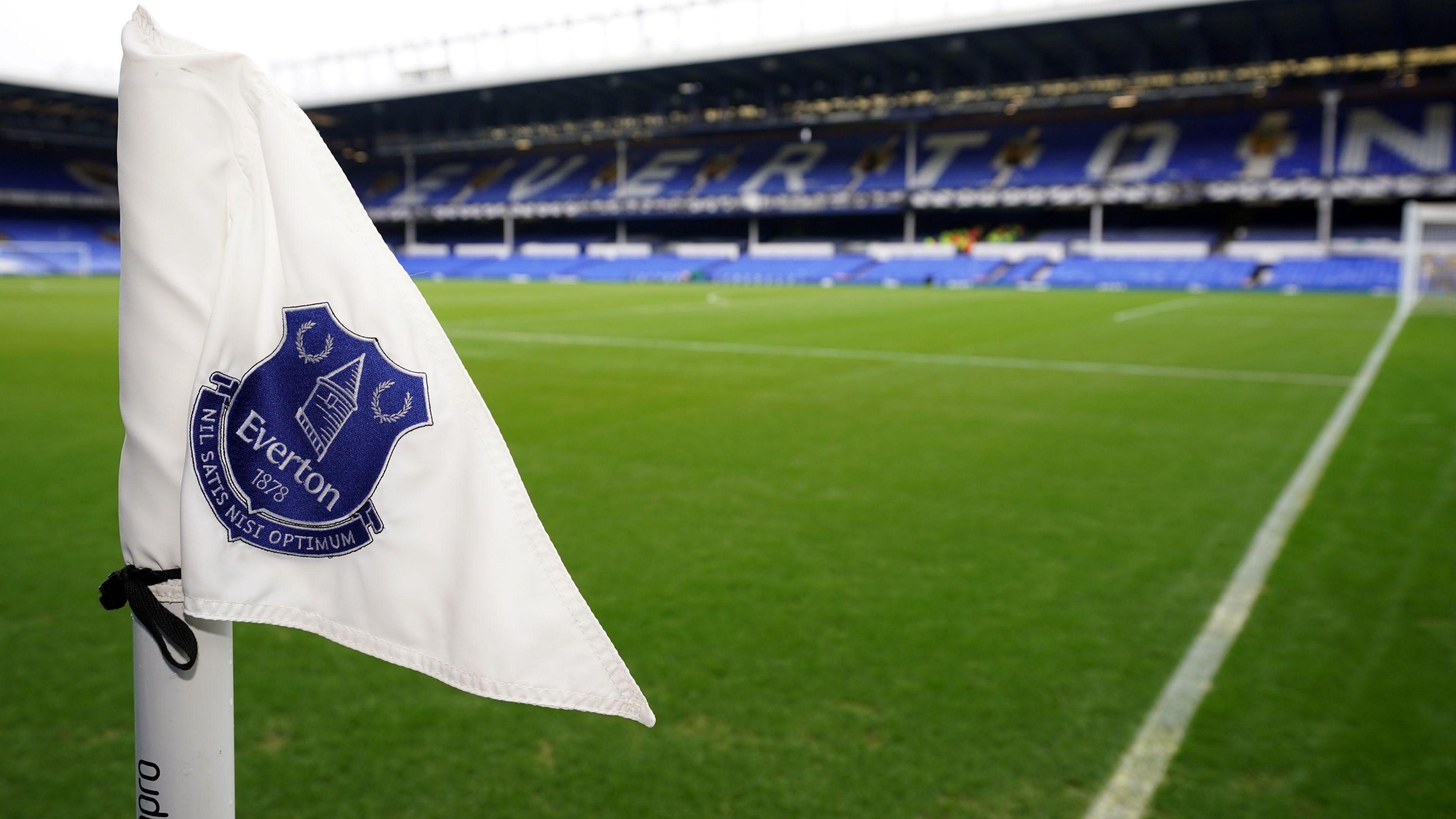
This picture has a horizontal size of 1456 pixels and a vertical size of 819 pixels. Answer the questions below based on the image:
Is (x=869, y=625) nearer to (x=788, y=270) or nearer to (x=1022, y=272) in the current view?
(x=1022, y=272)

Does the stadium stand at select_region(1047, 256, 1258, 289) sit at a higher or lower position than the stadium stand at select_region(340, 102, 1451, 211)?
lower

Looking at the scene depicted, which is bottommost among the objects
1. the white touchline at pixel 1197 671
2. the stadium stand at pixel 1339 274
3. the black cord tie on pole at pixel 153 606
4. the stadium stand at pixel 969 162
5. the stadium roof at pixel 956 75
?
the white touchline at pixel 1197 671

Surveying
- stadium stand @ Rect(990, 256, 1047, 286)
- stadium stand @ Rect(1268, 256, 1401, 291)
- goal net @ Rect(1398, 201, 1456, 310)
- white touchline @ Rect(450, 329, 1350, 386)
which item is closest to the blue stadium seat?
stadium stand @ Rect(990, 256, 1047, 286)

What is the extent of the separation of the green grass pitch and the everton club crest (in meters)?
1.86

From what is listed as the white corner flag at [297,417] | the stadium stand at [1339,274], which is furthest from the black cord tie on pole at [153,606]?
the stadium stand at [1339,274]

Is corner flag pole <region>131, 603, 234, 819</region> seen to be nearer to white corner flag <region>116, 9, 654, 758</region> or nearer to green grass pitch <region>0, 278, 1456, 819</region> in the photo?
white corner flag <region>116, 9, 654, 758</region>

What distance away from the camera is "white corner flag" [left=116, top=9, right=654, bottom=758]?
104cm

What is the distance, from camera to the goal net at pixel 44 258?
146 feet

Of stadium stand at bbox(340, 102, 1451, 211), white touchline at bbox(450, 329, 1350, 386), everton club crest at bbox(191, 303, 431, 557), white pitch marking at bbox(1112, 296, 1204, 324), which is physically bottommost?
white touchline at bbox(450, 329, 1350, 386)

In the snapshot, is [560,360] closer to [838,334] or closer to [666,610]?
[838,334]

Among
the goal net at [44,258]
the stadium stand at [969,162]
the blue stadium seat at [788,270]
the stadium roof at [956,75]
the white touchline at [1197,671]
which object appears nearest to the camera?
the white touchline at [1197,671]

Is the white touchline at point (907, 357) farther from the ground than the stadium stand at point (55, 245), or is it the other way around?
the stadium stand at point (55, 245)

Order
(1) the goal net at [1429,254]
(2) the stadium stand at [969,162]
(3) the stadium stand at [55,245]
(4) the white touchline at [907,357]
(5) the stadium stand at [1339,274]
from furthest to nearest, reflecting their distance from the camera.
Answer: (3) the stadium stand at [55,245]
(2) the stadium stand at [969,162]
(5) the stadium stand at [1339,274]
(1) the goal net at [1429,254]
(4) the white touchline at [907,357]

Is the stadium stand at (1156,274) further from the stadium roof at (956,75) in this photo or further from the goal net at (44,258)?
the goal net at (44,258)
